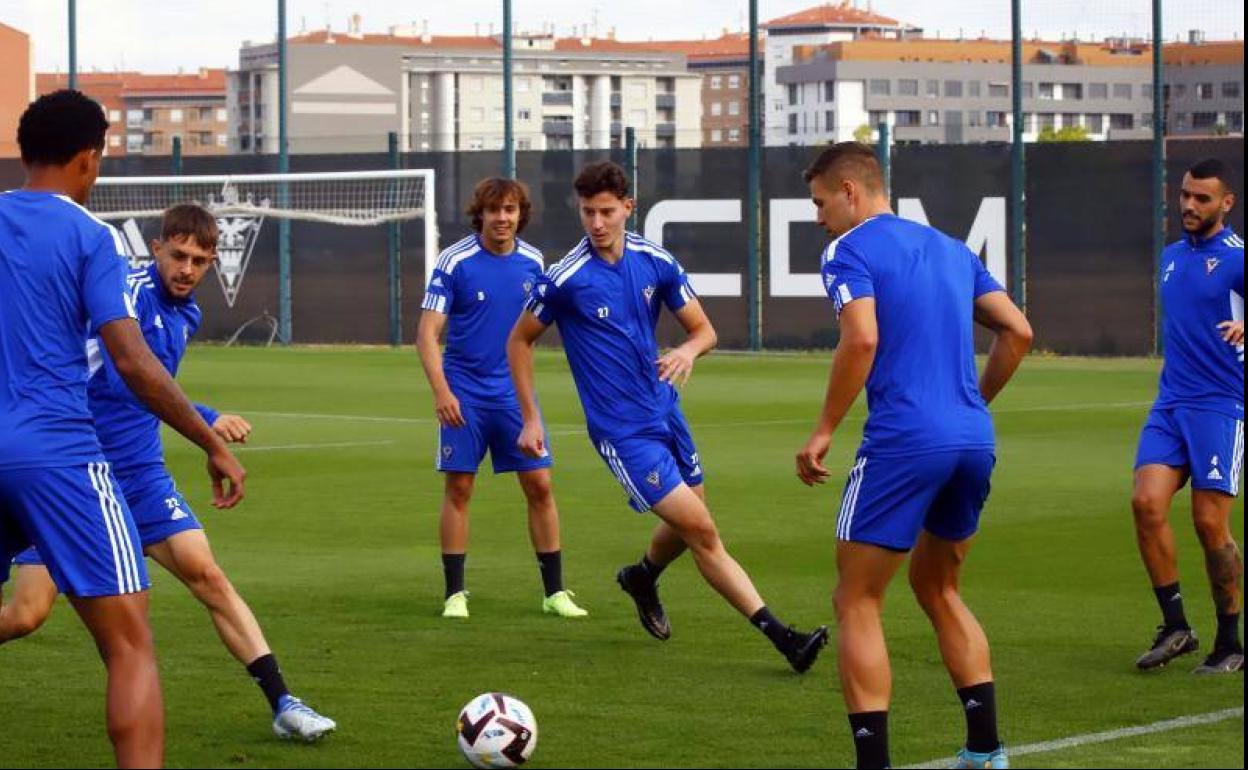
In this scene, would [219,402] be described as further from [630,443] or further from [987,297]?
[987,297]

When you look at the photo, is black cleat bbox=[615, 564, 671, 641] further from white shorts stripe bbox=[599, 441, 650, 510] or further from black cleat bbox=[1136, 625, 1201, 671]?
black cleat bbox=[1136, 625, 1201, 671]

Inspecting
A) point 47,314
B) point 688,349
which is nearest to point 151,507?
point 47,314

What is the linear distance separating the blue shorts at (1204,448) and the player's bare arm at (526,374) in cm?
261

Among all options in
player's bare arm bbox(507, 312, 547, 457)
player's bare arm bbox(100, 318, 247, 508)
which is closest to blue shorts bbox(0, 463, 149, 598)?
player's bare arm bbox(100, 318, 247, 508)

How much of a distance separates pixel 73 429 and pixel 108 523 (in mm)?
274

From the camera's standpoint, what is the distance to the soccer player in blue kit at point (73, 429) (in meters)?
6.24

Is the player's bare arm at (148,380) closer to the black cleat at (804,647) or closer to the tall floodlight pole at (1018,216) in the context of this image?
the black cleat at (804,647)

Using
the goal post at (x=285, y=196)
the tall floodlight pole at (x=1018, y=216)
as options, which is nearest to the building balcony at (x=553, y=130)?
the goal post at (x=285, y=196)

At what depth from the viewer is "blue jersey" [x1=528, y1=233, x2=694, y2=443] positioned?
32.2 ft

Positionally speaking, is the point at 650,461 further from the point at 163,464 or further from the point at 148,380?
the point at 148,380

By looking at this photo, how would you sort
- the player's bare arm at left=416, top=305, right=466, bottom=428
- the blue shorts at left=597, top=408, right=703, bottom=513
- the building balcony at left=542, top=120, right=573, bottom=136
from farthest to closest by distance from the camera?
the building balcony at left=542, top=120, right=573, bottom=136, the player's bare arm at left=416, top=305, right=466, bottom=428, the blue shorts at left=597, top=408, right=703, bottom=513

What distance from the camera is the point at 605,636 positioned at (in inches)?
402

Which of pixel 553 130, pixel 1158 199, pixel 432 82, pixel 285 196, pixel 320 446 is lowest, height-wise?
pixel 320 446

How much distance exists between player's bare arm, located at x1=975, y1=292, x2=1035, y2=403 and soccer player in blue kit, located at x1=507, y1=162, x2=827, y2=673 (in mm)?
2141
